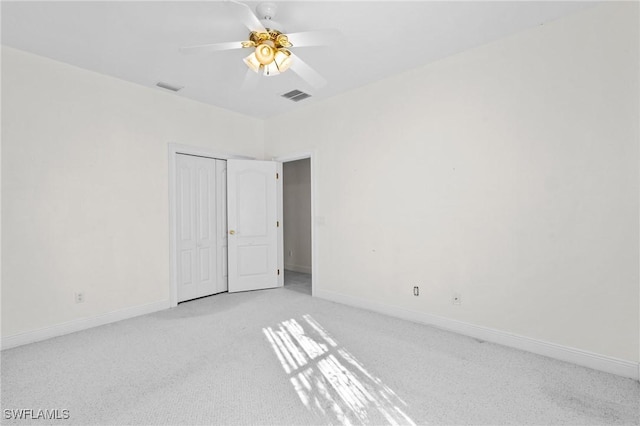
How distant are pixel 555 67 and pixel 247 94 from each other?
10.7 ft

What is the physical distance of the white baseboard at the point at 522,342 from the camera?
222cm

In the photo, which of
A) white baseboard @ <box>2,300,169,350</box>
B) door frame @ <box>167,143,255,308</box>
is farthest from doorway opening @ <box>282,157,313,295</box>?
white baseboard @ <box>2,300,169,350</box>

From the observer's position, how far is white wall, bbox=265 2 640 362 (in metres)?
2.24

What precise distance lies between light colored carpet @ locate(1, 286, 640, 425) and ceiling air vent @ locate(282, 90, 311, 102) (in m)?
2.87

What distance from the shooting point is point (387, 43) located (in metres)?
2.79

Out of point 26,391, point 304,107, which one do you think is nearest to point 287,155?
point 304,107

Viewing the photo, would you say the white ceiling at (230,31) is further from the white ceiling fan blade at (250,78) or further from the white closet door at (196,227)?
the white closet door at (196,227)

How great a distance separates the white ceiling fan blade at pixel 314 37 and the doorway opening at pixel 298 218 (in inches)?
147

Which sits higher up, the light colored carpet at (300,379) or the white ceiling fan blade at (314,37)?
the white ceiling fan blade at (314,37)

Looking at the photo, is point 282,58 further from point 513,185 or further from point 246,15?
point 513,185

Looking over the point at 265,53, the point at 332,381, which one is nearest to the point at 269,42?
the point at 265,53

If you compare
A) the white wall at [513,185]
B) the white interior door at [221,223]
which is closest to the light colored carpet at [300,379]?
the white wall at [513,185]

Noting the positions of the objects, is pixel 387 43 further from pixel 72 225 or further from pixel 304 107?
pixel 72 225

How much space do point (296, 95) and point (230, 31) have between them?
1551 millimetres
